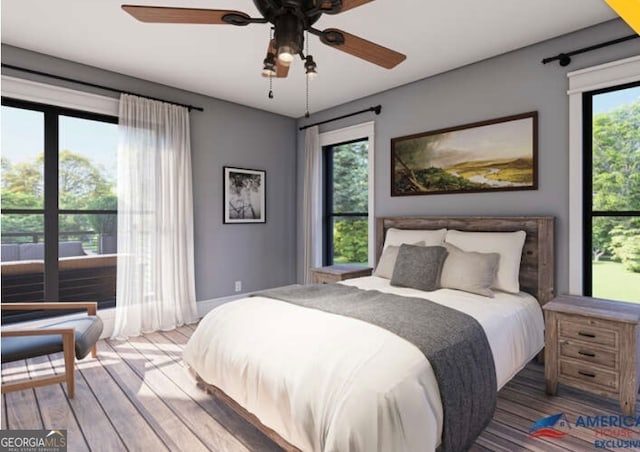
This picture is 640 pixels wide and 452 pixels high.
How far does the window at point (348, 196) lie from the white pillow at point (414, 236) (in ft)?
1.92

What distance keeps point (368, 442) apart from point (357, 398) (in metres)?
0.16

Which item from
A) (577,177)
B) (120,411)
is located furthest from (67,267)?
(577,177)

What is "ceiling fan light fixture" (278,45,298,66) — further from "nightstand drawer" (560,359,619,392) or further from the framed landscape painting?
"nightstand drawer" (560,359,619,392)

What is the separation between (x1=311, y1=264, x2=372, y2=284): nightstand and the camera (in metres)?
4.01

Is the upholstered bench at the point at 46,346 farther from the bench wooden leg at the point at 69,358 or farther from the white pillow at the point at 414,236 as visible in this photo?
the white pillow at the point at 414,236

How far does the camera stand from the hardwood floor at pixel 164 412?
6.49 feet

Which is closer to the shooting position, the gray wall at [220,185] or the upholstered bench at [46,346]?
the upholstered bench at [46,346]

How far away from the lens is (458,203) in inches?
141

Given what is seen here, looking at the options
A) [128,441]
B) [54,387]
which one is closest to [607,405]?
[128,441]

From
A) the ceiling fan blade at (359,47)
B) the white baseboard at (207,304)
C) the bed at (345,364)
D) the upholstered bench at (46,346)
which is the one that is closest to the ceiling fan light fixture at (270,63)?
the ceiling fan blade at (359,47)

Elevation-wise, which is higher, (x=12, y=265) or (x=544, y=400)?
(x=12, y=265)

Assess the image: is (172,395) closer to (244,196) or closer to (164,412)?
(164,412)

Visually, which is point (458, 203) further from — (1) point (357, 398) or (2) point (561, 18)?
(1) point (357, 398)

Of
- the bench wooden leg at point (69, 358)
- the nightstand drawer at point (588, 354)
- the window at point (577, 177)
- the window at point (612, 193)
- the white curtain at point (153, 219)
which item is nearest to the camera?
the nightstand drawer at point (588, 354)
